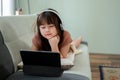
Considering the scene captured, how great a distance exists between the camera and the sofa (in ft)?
4.28

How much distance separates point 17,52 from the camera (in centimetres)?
159

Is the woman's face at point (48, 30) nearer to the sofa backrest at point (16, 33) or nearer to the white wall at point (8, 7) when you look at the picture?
the sofa backrest at point (16, 33)

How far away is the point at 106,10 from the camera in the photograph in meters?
3.50

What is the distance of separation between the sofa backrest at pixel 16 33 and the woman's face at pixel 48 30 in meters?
0.25

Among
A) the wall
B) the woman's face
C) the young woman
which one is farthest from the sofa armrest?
the wall

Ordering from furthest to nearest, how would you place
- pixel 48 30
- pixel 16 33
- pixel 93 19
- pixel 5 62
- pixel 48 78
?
pixel 93 19, pixel 16 33, pixel 48 30, pixel 5 62, pixel 48 78

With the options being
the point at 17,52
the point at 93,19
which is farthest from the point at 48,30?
the point at 93,19

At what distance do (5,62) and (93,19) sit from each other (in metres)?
2.45

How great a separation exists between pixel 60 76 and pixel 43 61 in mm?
140

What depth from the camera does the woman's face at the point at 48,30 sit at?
1525 millimetres

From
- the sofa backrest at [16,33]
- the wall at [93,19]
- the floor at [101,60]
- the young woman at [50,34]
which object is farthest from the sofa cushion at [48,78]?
the wall at [93,19]

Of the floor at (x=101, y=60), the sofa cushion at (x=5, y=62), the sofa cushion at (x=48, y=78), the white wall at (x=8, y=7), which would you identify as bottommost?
the floor at (x=101, y=60)

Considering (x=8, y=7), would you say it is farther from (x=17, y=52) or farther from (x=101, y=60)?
(x=17, y=52)

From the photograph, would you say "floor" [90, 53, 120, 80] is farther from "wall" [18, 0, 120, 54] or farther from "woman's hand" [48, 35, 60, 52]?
"woman's hand" [48, 35, 60, 52]
